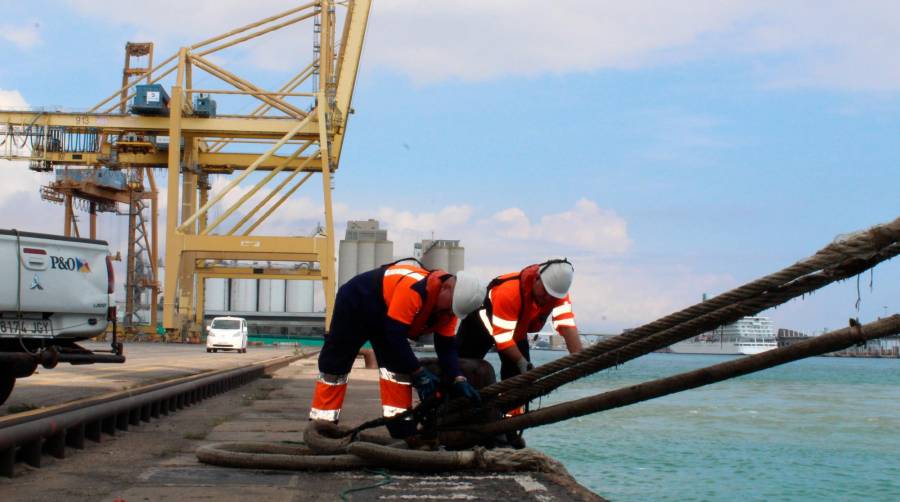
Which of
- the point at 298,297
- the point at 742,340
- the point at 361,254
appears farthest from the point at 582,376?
the point at 742,340

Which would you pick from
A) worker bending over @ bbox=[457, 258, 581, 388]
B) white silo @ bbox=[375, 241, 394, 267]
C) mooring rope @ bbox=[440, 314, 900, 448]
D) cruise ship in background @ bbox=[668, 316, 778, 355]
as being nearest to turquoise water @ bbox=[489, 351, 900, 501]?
worker bending over @ bbox=[457, 258, 581, 388]

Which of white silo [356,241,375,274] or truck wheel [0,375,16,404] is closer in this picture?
truck wheel [0,375,16,404]

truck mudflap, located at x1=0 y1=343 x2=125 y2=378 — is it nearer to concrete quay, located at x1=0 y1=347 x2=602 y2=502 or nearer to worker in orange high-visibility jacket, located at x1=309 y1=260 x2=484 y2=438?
concrete quay, located at x1=0 y1=347 x2=602 y2=502

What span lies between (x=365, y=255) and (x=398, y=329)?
3333 inches

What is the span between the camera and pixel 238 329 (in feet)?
133

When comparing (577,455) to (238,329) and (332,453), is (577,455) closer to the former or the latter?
(332,453)

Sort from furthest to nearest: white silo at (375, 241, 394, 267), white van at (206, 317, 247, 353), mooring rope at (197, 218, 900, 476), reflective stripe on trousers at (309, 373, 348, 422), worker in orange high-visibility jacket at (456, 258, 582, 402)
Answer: white silo at (375, 241, 394, 267), white van at (206, 317, 247, 353), worker in orange high-visibility jacket at (456, 258, 582, 402), reflective stripe on trousers at (309, 373, 348, 422), mooring rope at (197, 218, 900, 476)

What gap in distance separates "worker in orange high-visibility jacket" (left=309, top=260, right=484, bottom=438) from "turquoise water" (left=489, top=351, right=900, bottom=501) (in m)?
5.75

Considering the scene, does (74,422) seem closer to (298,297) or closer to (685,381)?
(685,381)

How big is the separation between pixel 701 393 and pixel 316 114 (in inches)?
848

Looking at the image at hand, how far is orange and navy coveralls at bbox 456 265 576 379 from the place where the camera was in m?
7.31

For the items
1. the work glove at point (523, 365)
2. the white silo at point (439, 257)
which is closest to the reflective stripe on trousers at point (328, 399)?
the work glove at point (523, 365)

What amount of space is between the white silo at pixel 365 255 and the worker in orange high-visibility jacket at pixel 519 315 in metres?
81.6

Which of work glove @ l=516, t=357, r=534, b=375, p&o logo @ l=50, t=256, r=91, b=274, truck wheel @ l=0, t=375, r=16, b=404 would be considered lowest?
truck wheel @ l=0, t=375, r=16, b=404
